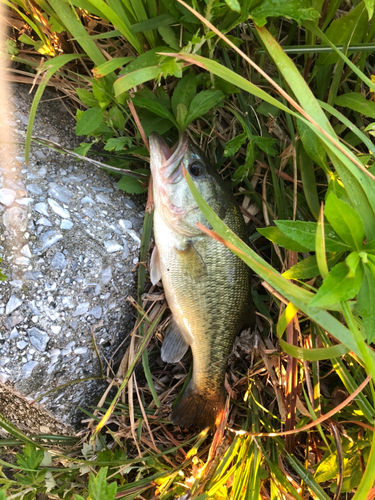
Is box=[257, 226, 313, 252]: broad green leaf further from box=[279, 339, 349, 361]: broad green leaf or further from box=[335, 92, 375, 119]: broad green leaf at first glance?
box=[335, 92, 375, 119]: broad green leaf

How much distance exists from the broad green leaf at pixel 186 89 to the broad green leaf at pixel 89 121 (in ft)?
1.38

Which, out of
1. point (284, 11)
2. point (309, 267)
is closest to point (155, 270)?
point (309, 267)

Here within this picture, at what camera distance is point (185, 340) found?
2.21 meters

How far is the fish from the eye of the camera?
6.35 ft

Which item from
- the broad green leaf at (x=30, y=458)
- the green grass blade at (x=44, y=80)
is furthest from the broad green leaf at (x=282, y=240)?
the broad green leaf at (x=30, y=458)

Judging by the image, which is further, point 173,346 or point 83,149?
point 173,346

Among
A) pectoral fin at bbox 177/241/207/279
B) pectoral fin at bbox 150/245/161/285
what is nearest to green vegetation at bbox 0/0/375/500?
pectoral fin at bbox 150/245/161/285

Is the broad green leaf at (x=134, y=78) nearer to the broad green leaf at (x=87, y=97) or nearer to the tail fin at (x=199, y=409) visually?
the broad green leaf at (x=87, y=97)

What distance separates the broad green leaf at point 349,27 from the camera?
5.61 ft

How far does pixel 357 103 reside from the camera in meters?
1.91

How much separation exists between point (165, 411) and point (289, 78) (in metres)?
2.09

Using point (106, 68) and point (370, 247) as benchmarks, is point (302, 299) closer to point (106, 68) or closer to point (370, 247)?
point (370, 247)

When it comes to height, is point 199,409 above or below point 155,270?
below

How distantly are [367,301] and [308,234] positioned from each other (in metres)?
0.33
